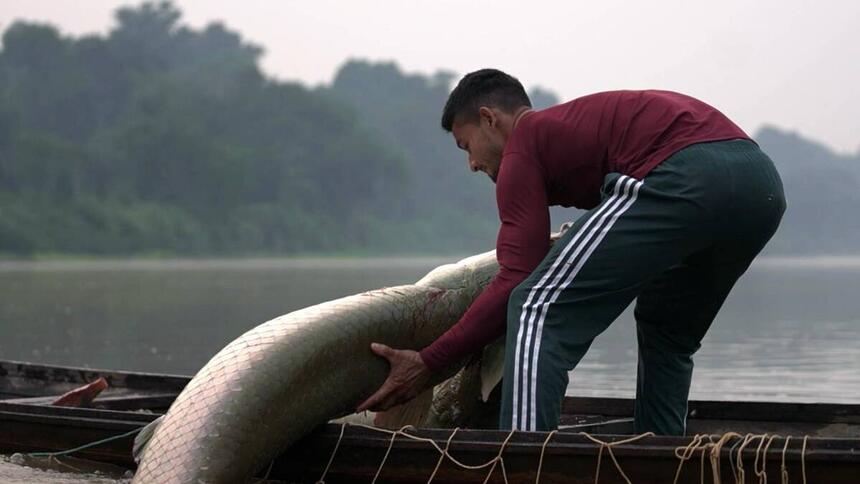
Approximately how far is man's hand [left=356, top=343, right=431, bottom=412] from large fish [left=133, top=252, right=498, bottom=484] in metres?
0.06

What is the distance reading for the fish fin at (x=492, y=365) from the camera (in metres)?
6.13

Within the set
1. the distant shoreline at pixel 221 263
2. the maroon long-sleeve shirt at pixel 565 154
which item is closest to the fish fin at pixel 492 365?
the maroon long-sleeve shirt at pixel 565 154

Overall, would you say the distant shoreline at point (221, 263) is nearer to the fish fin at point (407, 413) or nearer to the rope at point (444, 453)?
the fish fin at point (407, 413)

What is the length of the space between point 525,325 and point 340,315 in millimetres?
906

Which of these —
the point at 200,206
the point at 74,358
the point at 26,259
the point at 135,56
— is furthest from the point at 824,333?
the point at 135,56

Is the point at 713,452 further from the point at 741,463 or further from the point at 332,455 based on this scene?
the point at 332,455

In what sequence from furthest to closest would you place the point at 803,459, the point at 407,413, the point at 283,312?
the point at 283,312 < the point at 407,413 < the point at 803,459

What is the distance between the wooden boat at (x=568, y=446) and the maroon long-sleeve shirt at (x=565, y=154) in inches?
20.1

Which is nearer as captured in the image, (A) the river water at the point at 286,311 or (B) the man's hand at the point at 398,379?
(B) the man's hand at the point at 398,379

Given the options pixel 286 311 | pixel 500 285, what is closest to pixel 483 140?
pixel 500 285

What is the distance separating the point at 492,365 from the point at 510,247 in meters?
0.85

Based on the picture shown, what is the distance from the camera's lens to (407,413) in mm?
6180

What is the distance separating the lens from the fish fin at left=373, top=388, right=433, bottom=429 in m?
6.12

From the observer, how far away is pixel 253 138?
3482 inches
